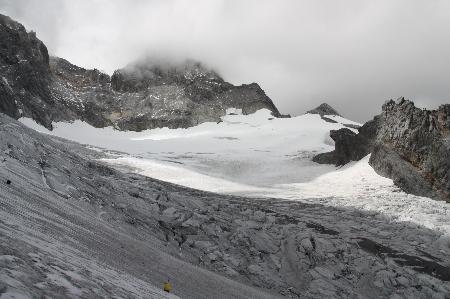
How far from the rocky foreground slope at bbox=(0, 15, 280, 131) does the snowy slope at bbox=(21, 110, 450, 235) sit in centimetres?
1343

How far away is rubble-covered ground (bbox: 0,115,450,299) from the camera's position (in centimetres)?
1186

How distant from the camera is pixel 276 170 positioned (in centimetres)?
4294

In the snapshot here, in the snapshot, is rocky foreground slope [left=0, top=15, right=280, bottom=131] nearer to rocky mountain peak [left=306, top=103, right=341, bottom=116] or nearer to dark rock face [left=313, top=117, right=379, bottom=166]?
rocky mountain peak [left=306, top=103, right=341, bottom=116]

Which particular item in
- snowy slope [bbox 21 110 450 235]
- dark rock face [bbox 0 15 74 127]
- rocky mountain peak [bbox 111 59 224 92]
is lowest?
snowy slope [bbox 21 110 450 235]

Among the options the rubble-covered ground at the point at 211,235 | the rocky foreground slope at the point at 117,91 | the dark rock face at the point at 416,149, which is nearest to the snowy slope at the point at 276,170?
the dark rock face at the point at 416,149

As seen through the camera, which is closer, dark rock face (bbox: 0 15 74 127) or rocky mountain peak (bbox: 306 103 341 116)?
dark rock face (bbox: 0 15 74 127)

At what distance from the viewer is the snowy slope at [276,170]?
2886 cm

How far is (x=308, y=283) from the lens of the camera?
18.4m

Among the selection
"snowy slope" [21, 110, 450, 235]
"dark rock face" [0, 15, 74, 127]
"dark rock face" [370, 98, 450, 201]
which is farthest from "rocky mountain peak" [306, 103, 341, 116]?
"dark rock face" [370, 98, 450, 201]

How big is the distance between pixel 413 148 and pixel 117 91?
88.3 m

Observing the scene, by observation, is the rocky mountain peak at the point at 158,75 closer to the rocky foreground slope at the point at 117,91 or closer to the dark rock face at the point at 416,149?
the rocky foreground slope at the point at 117,91

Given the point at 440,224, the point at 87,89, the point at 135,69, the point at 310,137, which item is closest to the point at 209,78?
the point at 135,69

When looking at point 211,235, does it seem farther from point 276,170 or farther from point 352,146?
point 352,146

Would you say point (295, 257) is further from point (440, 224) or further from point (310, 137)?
point (310, 137)
